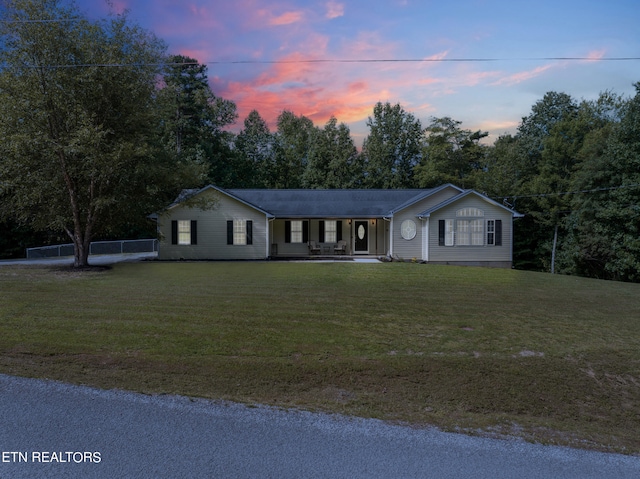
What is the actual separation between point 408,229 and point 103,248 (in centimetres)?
1718

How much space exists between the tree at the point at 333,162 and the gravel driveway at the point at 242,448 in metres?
32.5

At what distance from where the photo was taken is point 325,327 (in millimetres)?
8039

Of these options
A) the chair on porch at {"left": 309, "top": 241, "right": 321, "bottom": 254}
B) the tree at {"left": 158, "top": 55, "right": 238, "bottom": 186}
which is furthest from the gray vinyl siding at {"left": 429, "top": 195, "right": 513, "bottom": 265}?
the tree at {"left": 158, "top": 55, "right": 238, "bottom": 186}

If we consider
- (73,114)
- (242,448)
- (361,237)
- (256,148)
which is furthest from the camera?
(256,148)

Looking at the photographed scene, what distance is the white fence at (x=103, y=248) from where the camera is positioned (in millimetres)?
21594

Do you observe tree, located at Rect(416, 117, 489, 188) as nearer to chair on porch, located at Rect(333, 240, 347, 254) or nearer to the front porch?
the front porch

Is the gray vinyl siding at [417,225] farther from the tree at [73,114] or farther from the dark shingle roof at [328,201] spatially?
the tree at [73,114]

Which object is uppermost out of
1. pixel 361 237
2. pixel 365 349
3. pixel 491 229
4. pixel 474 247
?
pixel 491 229

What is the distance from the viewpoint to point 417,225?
21.4m

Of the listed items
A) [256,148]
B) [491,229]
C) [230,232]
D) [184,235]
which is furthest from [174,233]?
[256,148]

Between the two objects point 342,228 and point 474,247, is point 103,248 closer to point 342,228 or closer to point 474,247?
point 342,228

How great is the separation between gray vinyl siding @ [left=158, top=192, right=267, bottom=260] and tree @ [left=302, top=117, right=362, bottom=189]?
15550 millimetres

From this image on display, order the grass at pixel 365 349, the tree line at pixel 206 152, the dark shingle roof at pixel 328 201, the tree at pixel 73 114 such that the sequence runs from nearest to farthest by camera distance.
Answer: the grass at pixel 365 349
the tree at pixel 73 114
the tree line at pixel 206 152
the dark shingle roof at pixel 328 201

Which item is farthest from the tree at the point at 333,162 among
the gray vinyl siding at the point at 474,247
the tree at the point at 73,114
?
the tree at the point at 73,114
